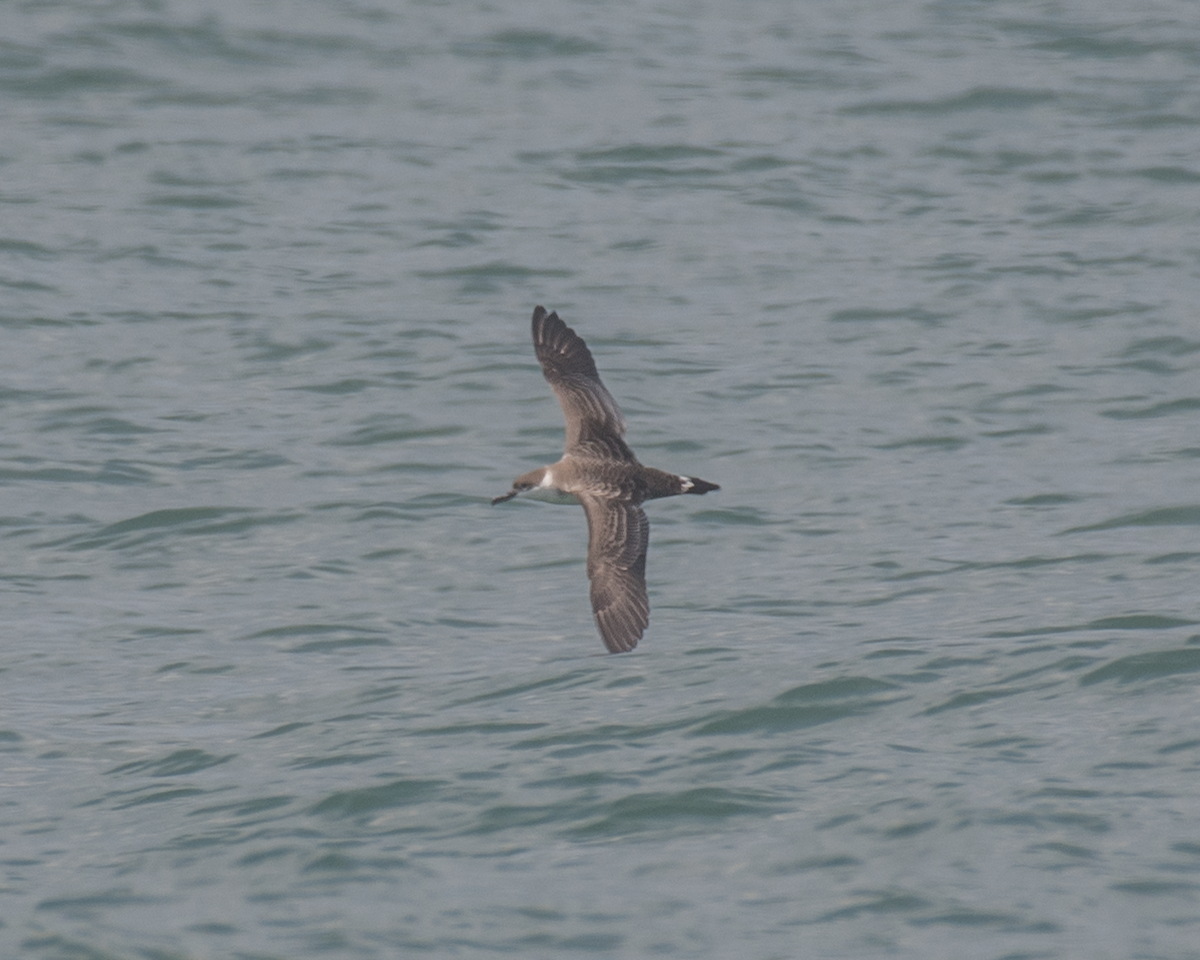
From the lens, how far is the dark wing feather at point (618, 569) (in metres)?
9.50

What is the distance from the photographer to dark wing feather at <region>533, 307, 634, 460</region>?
36.2 feet

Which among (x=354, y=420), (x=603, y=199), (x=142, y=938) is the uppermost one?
(x=603, y=199)

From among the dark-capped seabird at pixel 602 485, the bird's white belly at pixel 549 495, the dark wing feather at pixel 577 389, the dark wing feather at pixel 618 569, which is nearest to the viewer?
the dark wing feather at pixel 618 569

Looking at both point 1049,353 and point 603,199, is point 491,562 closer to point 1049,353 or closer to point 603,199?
point 1049,353

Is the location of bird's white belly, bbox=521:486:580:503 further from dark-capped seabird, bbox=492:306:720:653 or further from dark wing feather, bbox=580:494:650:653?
dark wing feather, bbox=580:494:650:653

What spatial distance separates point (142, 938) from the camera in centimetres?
785

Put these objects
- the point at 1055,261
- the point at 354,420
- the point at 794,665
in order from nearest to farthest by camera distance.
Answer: the point at 794,665 → the point at 354,420 → the point at 1055,261

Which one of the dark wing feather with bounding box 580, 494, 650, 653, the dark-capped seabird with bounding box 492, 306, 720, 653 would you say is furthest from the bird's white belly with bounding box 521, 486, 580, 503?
the dark wing feather with bounding box 580, 494, 650, 653

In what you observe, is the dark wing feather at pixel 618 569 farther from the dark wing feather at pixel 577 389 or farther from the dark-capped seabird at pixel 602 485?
the dark wing feather at pixel 577 389

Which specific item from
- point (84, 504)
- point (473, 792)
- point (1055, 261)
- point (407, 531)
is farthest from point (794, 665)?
point (1055, 261)

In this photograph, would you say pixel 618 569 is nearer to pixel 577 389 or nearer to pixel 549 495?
pixel 549 495

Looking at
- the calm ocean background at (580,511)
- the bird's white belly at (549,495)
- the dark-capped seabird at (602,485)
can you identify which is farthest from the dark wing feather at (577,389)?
the calm ocean background at (580,511)

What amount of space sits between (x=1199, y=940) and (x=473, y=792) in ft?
10.7

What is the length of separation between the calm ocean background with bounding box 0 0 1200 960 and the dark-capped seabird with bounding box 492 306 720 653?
0.58 meters
